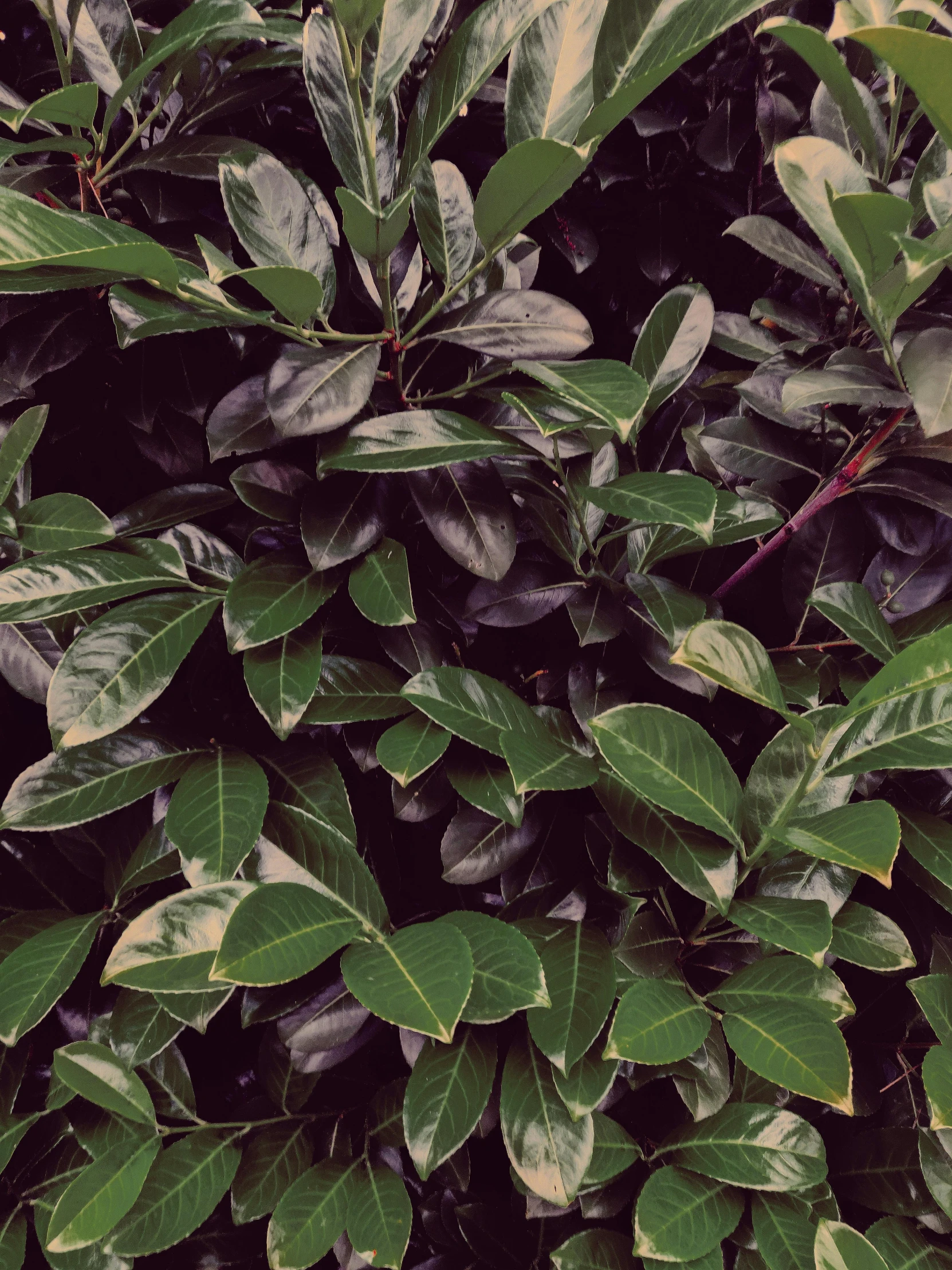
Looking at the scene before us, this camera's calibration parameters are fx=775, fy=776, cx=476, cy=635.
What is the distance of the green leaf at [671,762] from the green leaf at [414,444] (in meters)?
0.23

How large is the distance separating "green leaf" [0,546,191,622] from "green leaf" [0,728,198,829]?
0.44ft

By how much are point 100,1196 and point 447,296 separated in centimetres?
83

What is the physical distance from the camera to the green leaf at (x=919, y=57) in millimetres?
474

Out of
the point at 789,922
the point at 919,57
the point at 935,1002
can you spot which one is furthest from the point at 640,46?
the point at 935,1002

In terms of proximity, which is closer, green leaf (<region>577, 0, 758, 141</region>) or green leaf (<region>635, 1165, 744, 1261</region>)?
green leaf (<region>577, 0, 758, 141</region>)

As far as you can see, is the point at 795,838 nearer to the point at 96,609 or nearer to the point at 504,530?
the point at 504,530

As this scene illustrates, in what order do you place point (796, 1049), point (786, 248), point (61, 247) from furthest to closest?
point (786, 248) → point (796, 1049) → point (61, 247)

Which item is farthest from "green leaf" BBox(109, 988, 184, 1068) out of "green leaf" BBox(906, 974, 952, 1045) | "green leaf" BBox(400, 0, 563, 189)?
"green leaf" BBox(400, 0, 563, 189)

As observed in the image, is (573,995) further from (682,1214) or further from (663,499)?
(663,499)

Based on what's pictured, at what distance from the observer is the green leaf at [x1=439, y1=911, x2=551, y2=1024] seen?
584mm

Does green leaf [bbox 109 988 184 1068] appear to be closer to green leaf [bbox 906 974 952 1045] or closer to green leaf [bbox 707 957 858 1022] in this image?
green leaf [bbox 707 957 858 1022]

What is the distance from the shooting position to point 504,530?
68 centimetres

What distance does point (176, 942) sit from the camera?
0.58 m

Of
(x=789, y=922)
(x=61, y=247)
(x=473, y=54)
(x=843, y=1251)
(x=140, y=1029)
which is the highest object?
(x=473, y=54)
